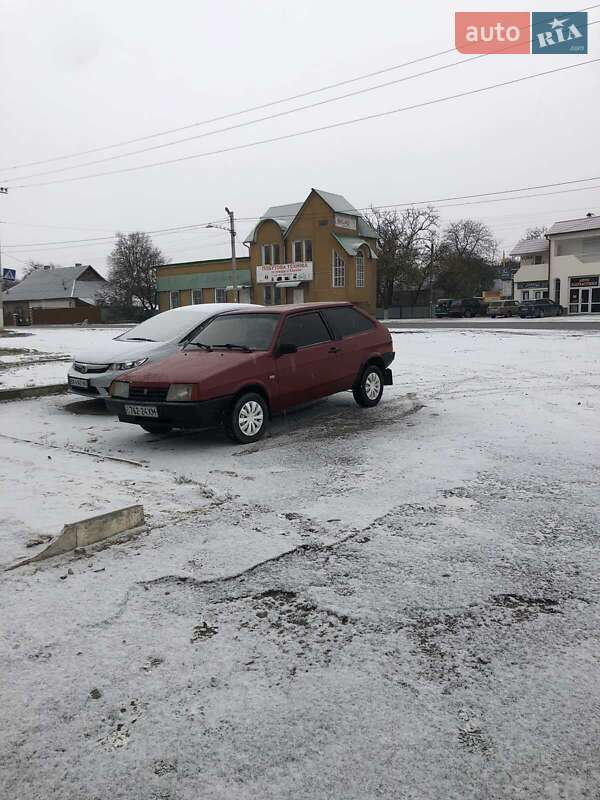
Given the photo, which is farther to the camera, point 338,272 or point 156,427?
point 338,272

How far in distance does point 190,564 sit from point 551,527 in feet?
8.01

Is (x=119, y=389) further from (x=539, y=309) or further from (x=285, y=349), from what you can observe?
(x=539, y=309)

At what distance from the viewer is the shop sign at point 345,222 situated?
170ft

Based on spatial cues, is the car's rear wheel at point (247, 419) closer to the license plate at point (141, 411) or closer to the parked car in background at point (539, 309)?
the license plate at point (141, 411)

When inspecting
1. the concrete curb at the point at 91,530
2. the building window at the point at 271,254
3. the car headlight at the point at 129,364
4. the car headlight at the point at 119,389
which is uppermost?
the building window at the point at 271,254

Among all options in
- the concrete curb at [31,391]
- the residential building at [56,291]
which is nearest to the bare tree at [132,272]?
the residential building at [56,291]

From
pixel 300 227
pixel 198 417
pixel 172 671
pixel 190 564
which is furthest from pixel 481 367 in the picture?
pixel 300 227

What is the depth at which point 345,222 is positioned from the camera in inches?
2076

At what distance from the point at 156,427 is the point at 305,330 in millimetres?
2290

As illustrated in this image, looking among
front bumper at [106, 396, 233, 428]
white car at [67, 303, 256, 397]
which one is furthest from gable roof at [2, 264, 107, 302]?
front bumper at [106, 396, 233, 428]

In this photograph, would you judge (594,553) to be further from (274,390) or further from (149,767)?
(274,390)

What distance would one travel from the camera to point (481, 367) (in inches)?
533

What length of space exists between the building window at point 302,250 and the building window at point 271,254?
1.83 metres

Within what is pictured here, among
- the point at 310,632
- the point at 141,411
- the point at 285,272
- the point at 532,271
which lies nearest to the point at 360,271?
the point at 285,272
